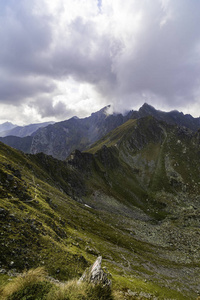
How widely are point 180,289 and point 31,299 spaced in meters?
56.0

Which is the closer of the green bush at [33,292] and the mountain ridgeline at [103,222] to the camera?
the green bush at [33,292]

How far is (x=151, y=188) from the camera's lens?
184 meters

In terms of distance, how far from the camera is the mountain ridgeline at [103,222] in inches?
Answer: 913

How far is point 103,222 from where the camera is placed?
253ft

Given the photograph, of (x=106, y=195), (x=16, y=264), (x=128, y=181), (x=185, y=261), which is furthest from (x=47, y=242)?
(x=128, y=181)

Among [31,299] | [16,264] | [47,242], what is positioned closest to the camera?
[31,299]

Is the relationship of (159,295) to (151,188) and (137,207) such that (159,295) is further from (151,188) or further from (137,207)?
(151,188)

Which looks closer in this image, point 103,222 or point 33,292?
point 33,292

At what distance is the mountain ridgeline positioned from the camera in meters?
23.2

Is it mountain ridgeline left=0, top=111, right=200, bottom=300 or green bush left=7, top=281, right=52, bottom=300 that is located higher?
green bush left=7, top=281, right=52, bottom=300

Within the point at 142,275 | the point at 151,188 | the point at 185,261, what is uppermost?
the point at 151,188

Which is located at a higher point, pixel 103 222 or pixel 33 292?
pixel 33 292

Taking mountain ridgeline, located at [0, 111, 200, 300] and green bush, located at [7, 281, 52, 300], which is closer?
green bush, located at [7, 281, 52, 300]

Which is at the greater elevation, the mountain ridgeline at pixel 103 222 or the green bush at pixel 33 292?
the green bush at pixel 33 292
